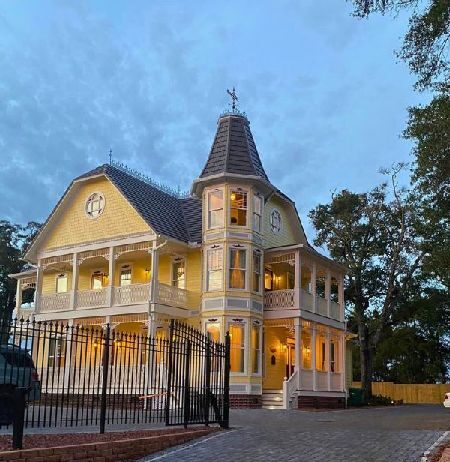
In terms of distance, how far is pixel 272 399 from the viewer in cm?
2645

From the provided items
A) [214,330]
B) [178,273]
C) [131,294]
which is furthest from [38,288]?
[214,330]

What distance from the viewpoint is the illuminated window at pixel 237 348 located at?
2608cm

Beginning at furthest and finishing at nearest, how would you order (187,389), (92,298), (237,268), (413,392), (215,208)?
(413,392) < (92,298) < (215,208) < (237,268) < (187,389)

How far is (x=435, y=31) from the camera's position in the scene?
11.2 metres

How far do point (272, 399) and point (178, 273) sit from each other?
23.0ft

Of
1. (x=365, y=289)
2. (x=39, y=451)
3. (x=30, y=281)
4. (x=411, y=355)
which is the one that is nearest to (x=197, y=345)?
(x=39, y=451)

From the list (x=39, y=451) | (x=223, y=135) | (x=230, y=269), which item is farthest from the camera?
→ (x=223, y=135)

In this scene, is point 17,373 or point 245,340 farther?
point 245,340

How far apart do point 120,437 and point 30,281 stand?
2547 cm

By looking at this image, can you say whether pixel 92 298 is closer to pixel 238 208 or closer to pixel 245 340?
pixel 245 340

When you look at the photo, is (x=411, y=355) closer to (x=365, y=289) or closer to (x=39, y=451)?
(x=365, y=289)

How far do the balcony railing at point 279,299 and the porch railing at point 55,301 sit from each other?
9.18m

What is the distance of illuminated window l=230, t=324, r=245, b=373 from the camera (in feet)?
85.6

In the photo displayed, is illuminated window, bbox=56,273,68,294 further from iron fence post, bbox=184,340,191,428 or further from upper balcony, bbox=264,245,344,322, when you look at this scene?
iron fence post, bbox=184,340,191,428
